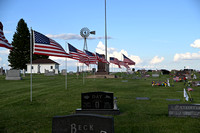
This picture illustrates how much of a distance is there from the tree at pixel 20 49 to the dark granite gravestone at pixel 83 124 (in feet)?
217

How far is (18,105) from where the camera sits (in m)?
12.9

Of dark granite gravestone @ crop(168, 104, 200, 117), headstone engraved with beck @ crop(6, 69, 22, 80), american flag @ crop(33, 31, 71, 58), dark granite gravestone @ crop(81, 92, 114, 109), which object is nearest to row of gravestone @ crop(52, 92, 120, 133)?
dark granite gravestone @ crop(81, 92, 114, 109)

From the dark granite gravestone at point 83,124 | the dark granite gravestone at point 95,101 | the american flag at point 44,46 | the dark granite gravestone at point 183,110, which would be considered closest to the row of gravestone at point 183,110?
the dark granite gravestone at point 183,110

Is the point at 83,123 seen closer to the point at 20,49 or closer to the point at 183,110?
the point at 183,110

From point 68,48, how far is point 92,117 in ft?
56.3

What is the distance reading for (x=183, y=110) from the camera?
9.25 metres

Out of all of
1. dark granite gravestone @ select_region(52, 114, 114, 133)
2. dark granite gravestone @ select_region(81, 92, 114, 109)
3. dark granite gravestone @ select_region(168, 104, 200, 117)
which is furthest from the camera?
dark granite gravestone @ select_region(81, 92, 114, 109)

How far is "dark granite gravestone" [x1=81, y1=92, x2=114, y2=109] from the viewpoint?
32.4 feet

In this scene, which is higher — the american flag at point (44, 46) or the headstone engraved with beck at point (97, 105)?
the american flag at point (44, 46)

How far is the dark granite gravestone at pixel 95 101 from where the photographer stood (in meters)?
9.87

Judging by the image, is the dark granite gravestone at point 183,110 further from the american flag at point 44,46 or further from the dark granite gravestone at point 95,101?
the american flag at point 44,46

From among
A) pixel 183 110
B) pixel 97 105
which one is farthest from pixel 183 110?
pixel 97 105

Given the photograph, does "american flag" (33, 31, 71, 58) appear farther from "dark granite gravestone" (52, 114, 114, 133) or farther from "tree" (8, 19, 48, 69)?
"tree" (8, 19, 48, 69)

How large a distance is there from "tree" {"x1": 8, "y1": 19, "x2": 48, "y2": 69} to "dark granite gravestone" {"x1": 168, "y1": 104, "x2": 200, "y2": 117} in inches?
2509
